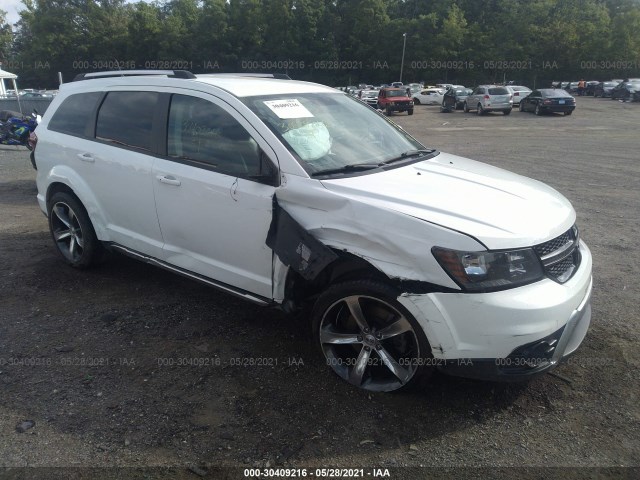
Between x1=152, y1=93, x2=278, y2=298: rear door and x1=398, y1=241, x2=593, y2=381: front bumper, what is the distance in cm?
118

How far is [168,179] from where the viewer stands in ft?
12.8

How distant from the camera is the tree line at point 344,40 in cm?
6044

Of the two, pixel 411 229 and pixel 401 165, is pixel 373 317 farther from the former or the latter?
pixel 401 165

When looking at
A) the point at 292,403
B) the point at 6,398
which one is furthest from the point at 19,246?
the point at 292,403

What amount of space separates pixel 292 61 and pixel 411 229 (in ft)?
247

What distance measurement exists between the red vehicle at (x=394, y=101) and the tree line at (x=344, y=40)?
121 ft

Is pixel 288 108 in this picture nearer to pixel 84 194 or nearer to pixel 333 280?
pixel 333 280

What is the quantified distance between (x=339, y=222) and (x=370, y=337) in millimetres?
748

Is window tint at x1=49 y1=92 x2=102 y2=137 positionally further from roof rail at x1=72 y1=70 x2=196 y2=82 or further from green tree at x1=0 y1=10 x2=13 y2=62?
green tree at x1=0 y1=10 x2=13 y2=62

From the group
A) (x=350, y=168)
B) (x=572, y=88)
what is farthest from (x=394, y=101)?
(x=572, y=88)

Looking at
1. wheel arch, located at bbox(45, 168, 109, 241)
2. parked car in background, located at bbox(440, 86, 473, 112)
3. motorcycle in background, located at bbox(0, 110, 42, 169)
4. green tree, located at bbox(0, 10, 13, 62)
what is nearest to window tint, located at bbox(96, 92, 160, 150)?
wheel arch, located at bbox(45, 168, 109, 241)

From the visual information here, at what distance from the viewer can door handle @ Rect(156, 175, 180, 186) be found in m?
3.86

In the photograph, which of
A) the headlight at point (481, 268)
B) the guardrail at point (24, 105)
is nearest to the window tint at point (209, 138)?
the headlight at point (481, 268)

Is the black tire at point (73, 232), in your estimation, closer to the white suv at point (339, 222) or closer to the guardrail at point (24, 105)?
the white suv at point (339, 222)
